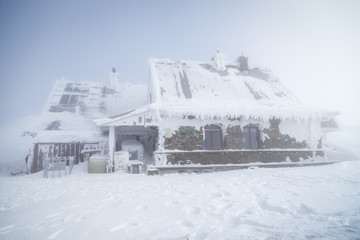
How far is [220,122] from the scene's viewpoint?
10984mm

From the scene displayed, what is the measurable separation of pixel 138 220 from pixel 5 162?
17697 mm

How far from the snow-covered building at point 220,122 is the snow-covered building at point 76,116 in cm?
317

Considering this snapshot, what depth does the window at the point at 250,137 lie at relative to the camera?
36.9 ft

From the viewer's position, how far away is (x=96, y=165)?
32.8ft

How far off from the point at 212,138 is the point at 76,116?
37.3 feet

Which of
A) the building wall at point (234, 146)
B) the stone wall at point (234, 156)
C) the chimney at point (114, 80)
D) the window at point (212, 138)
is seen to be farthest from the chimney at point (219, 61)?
the chimney at point (114, 80)

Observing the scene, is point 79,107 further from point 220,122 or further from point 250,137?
point 250,137

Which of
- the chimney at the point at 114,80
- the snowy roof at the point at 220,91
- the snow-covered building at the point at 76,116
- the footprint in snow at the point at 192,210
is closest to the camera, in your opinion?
the footprint in snow at the point at 192,210

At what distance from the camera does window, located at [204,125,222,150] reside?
35.5ft

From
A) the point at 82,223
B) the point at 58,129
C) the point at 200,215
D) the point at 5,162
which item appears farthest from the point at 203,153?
the point at 5,162

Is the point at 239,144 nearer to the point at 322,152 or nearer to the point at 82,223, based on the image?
the point at 322,152

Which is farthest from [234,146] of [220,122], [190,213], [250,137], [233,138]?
[190,213]

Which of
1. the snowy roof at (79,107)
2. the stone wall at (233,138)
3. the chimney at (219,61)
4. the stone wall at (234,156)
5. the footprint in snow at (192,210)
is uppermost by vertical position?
the chimney at (219,61)

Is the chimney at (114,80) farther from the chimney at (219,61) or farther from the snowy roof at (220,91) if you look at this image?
the chimney at (219,61)
